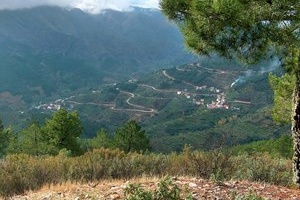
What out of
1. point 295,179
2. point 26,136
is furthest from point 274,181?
point 26,136

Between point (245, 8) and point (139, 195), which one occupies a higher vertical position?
point (245, 8)

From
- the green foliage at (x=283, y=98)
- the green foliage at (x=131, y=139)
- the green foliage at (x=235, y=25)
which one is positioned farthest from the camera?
the green foliage at (x=131, y=139)

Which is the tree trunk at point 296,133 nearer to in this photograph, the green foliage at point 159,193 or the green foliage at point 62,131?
the green foliage at point 159,193

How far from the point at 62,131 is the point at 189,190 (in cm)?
3191

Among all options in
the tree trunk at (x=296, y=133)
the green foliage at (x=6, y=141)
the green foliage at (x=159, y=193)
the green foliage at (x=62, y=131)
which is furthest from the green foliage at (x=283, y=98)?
the green foliage at (x=6, y=141)

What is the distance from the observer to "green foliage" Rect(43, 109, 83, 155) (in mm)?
39469

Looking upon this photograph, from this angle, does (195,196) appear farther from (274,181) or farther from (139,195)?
(274,181)

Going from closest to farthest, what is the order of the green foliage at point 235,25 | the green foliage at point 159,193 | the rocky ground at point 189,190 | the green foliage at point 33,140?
the green foliage at point 159,193 < the green foliage at point 235,25 < the rocky ground at point 189,190 < the green foliage at point 33,140

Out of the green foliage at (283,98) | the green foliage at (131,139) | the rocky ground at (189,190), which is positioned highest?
the green foliage at (283,98)

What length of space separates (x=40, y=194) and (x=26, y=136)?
33.2 meters

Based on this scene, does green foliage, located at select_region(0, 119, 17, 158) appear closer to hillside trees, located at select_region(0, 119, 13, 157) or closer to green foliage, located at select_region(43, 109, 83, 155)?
hillside trees, located at select_region(0, 119, 13, 157)

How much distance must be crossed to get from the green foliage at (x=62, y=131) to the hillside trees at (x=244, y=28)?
2981 cm

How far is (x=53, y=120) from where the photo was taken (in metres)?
39.5

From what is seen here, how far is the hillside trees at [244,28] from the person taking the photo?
8.71 m
